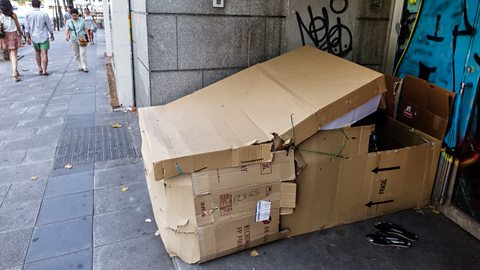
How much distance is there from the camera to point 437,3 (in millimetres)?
3562

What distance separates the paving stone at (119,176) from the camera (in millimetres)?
4082

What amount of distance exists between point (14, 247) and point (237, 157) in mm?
2090

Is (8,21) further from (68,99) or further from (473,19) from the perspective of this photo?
(473,19)

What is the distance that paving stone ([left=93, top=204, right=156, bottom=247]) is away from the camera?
3186 mm

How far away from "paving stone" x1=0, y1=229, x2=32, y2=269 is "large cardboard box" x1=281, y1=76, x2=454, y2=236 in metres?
2.19

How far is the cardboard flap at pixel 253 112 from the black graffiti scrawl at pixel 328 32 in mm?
577

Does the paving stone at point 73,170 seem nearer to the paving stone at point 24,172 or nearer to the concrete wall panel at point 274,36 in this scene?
the paving stone at point 24,172

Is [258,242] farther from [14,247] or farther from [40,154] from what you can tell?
[40,154]

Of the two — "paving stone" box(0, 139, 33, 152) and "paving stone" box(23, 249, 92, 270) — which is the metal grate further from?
"paving stone" box(23, 249, 92, 270)

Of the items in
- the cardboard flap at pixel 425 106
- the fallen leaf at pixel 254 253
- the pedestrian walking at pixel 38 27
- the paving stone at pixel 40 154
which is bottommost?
the fallen leaf at pixel 254 253

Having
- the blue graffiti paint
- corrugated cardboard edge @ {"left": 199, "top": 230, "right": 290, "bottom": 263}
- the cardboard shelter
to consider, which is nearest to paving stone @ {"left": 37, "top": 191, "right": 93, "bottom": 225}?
the cardboard shelter

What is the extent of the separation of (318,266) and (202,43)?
2525 millimetres

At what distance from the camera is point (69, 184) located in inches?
159

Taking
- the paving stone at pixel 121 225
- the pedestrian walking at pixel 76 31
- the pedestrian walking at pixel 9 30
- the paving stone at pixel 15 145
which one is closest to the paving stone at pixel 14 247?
the paving stone at pixel 121 225
